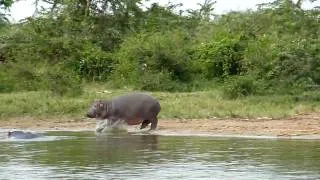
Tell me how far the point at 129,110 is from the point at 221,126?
2.02 meters

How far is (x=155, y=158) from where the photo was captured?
A: 12.1 m

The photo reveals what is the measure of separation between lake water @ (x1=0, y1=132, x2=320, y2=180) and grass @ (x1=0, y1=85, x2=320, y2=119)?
3512mm

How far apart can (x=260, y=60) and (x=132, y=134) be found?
9827 millimetres

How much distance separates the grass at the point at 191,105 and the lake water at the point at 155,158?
138 inches

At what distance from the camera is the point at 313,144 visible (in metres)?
13.8

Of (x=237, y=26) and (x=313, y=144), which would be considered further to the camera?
(x=237, y=26)

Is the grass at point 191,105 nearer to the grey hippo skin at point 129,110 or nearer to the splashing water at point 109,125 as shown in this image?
the grey hippo skin at point 129,110

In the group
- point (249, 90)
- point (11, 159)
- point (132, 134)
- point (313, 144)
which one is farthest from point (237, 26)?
point (11, 159)

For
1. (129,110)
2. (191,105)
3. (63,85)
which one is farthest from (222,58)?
(129,110)

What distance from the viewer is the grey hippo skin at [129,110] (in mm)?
17000

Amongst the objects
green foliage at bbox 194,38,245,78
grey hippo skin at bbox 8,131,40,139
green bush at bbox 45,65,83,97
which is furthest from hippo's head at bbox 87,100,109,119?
green foliage at bbox 194,38,245,78

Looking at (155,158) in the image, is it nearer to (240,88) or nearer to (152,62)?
(240,88)

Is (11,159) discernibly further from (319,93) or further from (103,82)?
(103,82)

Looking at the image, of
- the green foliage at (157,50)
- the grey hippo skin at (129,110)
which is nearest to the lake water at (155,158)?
the grey hippo skin at (129,110)
